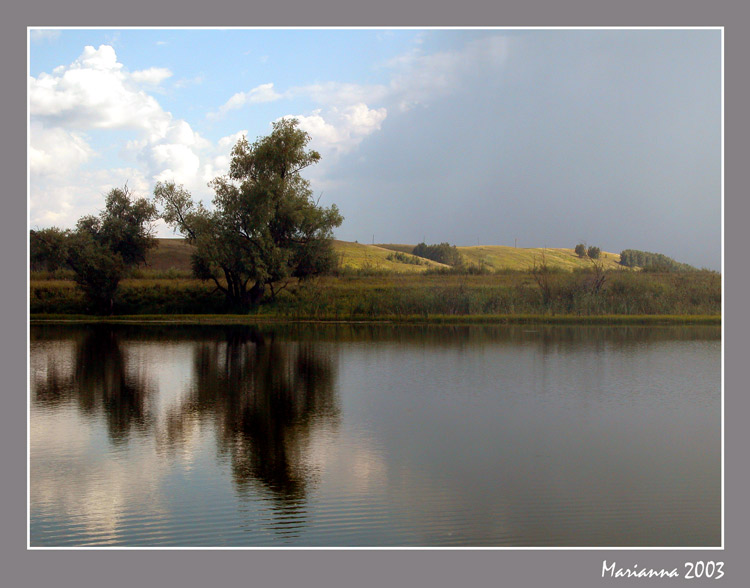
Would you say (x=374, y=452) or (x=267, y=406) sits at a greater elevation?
(x=267, y=406)

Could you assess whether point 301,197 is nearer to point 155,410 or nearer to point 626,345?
point 626,345

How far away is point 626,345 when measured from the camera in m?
20.6

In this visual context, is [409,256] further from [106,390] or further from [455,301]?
[106,390]

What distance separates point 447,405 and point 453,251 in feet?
208

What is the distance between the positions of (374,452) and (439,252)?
65.6 metres

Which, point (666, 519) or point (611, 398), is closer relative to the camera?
point (666, 519)

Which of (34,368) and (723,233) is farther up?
(723,233)

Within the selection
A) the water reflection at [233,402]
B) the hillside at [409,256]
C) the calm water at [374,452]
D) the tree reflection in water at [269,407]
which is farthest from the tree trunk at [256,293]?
the calm water at [374,452]

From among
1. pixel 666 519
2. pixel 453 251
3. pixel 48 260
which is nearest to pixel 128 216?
pixel 48 260

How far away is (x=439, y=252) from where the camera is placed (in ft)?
242

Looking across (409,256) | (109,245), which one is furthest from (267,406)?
(409,256)

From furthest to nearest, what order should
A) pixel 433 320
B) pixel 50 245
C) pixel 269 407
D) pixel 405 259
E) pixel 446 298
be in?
1. pixel 405 259
2. pixel 50 245
3. pixel 446 298
4. pixel 433 320
5. pixel 269 407

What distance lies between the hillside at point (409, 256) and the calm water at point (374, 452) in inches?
1278

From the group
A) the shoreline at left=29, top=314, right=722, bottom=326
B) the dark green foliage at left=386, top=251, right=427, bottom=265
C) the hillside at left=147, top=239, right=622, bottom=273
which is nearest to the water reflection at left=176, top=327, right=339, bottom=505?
the shoreline at left=29, top=314, right=722, bottom=326
